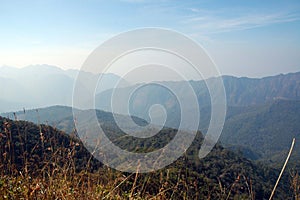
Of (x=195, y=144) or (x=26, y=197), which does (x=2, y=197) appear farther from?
(x=195, y=144)

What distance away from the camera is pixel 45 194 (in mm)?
2096

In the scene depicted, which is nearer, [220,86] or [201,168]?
[220,86]

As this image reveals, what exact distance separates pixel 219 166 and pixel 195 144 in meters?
17.6

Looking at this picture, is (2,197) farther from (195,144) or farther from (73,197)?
(195,144)

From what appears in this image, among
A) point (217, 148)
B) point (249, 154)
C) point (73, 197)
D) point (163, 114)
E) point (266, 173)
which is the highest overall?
point (163, 114)

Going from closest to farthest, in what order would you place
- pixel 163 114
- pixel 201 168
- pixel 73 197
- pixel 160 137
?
pixel 73 197 → pixel 163 114 → pixel 201 168 → pixel 160 137

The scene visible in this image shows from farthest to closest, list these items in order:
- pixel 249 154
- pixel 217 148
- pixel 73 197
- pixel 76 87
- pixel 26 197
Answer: pixel 249 154 → pixel 217 148 → pixel 76 87 → pixel 73 197 → pixel 26 197

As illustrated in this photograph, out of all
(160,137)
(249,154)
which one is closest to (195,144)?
(160,137)

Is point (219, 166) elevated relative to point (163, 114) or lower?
lower

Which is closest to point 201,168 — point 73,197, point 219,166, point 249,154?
point 219,166

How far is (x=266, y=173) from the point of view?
6462cm

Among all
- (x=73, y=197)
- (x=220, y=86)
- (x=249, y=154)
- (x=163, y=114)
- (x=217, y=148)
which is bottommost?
(x=249, y=154)

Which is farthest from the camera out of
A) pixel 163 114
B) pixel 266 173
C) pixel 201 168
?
pixel 266 173

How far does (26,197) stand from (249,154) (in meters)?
166
